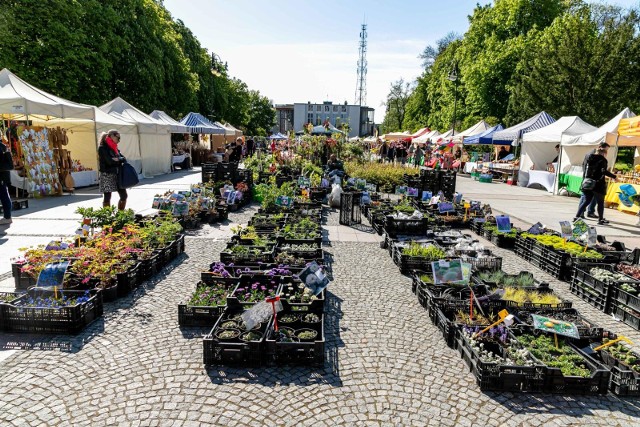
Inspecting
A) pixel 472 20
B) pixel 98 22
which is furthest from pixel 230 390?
pixel 472 20

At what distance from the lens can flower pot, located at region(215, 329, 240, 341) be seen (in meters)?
3.96

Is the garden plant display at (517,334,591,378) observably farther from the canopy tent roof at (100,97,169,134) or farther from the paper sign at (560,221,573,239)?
the canopy tent roof at (100,97,169,134)

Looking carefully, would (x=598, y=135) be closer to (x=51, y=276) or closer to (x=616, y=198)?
(x=616, y=198)

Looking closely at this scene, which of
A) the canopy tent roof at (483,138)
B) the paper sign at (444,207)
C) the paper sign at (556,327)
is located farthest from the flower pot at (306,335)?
the canopy tent roof at (483,138)

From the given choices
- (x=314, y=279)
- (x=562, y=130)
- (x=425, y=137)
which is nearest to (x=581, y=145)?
(x=562, y=130)

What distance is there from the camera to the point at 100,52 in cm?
2153

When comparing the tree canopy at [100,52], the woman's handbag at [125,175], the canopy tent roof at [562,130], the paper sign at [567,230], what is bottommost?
the paper sign at [567,230]

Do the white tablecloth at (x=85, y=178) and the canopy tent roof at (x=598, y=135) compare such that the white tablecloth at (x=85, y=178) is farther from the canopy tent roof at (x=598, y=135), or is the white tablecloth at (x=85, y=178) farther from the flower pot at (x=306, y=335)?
the canopy tent roof at (x=598, y=135)

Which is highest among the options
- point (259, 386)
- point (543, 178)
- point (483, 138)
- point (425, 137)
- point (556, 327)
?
point (425, 137)

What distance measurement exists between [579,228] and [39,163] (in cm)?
1421

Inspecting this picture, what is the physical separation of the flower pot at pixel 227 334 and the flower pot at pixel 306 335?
1.98ft

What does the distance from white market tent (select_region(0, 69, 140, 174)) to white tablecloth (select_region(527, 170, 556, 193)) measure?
60.0 feet

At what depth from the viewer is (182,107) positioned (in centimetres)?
3222

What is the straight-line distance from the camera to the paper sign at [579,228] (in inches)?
295
